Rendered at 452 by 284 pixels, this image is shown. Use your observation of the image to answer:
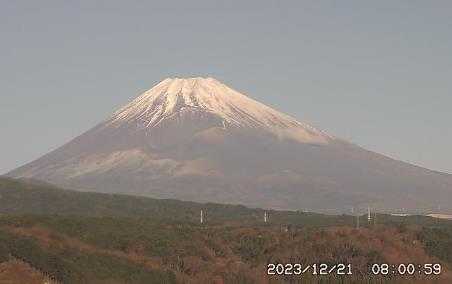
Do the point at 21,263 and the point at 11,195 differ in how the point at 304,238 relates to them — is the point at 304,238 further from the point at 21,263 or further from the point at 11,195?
the point at 11,195
